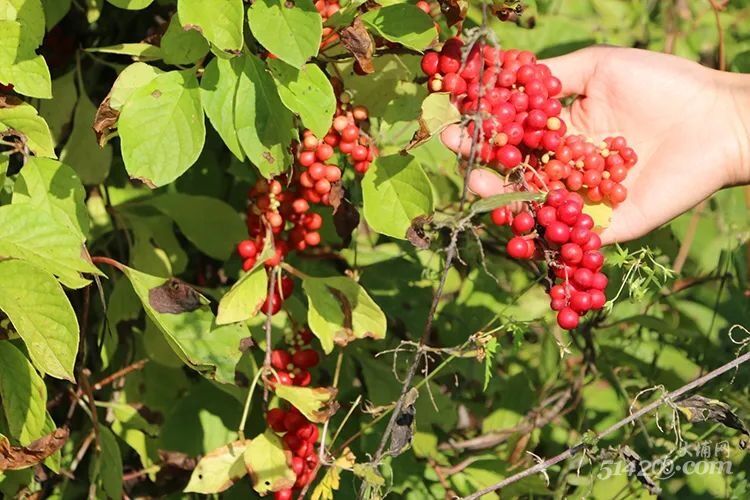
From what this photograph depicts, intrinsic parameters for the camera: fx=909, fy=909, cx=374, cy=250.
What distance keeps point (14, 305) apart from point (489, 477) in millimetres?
986

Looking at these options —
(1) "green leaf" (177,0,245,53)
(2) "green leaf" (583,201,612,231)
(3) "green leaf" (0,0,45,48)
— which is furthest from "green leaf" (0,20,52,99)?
(2) "green leaf" (583,201,612,231)

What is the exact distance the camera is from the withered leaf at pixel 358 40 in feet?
4.22

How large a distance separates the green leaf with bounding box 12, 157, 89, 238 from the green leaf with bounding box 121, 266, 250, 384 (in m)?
0.13

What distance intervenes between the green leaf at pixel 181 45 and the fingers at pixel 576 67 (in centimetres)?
75

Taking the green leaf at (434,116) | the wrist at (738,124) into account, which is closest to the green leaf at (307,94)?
the green leaf at (434,116)

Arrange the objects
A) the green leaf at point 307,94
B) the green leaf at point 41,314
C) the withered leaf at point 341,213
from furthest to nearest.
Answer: the withered leaf at point 341,213, the green leaf at point 307,94, the green leaf at point 41,314

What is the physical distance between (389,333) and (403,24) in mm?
796

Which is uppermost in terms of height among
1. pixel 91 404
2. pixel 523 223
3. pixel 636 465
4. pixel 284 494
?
pixel 523 223

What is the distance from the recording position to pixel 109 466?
159 cm

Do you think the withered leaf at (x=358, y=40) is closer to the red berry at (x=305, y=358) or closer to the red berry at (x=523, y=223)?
the red berry at (x=523, y=223)

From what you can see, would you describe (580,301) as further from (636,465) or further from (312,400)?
(312,400)

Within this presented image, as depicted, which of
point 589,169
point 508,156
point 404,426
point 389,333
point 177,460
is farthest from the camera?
point 389,333

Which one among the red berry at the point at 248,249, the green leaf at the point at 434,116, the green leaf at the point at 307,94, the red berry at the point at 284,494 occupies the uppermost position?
the green leaf at the point at 307,94

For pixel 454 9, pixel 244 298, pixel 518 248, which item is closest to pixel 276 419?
pixel 244 298
